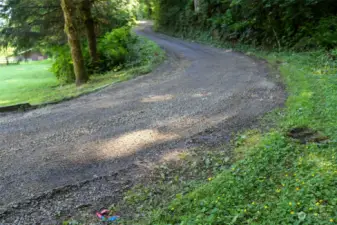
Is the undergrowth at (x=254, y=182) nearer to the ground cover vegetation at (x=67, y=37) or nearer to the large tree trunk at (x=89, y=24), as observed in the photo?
the ground cover vegetation at (x=67, y=37)

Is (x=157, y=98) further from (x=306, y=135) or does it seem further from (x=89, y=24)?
(x=89, y=24)

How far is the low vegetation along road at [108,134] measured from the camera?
4414 mm

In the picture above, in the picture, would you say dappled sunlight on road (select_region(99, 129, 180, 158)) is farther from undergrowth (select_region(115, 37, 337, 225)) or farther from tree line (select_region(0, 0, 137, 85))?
tree line (select_region(0, 0, 137, 85))

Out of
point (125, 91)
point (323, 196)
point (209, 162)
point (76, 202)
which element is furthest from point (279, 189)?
point (125, 91)

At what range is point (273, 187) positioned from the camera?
158 inches

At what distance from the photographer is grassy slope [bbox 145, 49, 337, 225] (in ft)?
Result: 11.4

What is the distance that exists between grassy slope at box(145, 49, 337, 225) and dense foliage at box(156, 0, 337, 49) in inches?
372

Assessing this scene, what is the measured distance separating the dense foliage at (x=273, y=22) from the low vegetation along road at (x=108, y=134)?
4882mm

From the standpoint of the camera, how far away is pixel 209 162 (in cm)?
502

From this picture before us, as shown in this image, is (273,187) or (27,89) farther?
(27,89)

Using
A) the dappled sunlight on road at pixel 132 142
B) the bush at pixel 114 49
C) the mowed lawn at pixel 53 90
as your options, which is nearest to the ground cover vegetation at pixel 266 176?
the dappled sunlight on road at pixel 132 142

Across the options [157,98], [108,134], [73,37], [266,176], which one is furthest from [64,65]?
[266,176]

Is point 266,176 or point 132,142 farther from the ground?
point 132,142

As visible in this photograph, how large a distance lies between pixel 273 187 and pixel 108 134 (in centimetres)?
349
